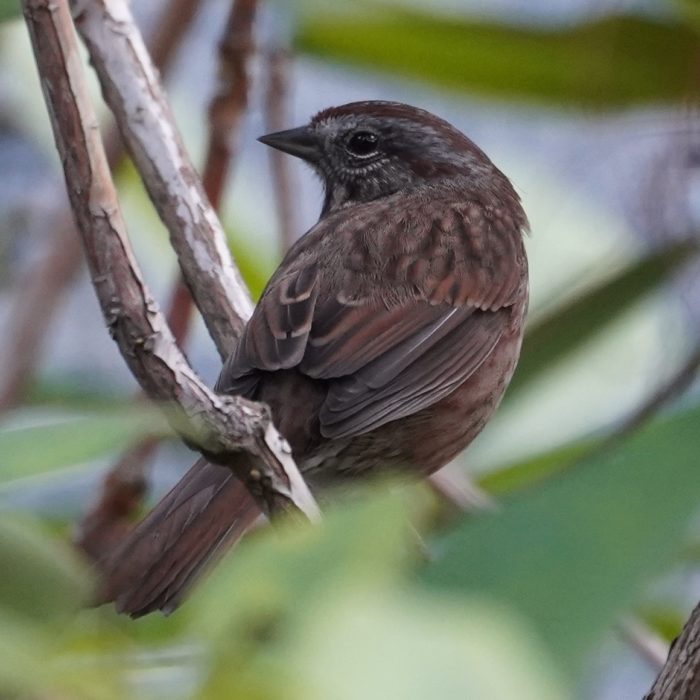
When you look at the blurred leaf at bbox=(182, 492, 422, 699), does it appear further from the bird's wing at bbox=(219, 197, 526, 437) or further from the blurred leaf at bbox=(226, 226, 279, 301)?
the blurred leaf at bbox=(226, 226, 279, 301)

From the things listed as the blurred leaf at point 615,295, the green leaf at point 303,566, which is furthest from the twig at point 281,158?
the green leaf at point 303,566

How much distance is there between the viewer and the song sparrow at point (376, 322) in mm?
2457

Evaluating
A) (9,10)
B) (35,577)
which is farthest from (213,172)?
(35,577)

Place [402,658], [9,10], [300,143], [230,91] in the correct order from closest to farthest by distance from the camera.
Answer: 1. [402,658]
2. [9,10]
3. [230,91]
4. [300,143]

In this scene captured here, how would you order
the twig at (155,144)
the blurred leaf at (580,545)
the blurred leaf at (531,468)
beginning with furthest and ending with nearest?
the blurred leaf at (531,468) → the twig at (155,144) → the blurred leaf at (580,545)

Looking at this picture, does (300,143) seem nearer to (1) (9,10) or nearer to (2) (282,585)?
(1) (9,10)

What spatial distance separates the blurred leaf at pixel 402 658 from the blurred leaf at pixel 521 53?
103 inches

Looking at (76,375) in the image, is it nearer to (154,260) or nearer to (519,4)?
(154,260)

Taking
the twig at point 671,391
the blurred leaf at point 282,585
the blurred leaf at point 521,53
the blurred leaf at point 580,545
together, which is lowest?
the twig at point 671,391

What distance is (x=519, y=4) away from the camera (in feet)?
13.5

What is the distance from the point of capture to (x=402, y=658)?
642mm

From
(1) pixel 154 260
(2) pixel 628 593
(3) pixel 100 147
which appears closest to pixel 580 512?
(2) pixel 628 593

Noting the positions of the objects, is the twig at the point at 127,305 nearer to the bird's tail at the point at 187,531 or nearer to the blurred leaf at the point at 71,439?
the bird's tail at the point at 187,531

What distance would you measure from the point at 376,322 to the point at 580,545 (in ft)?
6.49
